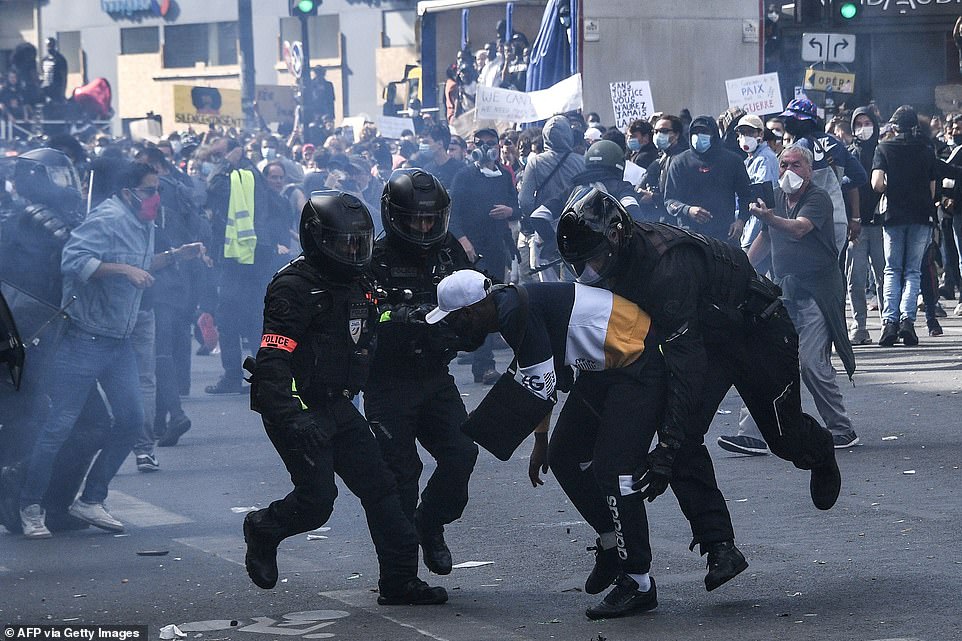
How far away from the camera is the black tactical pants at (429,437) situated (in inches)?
252

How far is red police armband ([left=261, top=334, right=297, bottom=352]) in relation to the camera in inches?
227

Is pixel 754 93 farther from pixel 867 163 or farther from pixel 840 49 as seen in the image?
pixel 840 49

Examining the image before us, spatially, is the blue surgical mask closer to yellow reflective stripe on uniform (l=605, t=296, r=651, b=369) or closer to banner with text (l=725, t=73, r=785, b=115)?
banner with text (l=725, t=73, r=785, b=115)

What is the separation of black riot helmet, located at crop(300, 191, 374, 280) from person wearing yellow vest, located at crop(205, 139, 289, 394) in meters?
7.17

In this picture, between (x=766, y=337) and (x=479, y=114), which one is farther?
(x=479, y=114)

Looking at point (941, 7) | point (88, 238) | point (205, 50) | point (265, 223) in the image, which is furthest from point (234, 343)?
point (205, 50)

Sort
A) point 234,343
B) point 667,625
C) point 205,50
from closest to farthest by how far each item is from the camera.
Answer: point 667,625, point 234,343, point 205,50

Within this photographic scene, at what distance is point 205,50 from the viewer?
5228 centimetres

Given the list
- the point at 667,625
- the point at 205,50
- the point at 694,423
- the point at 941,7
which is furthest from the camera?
the point at 205,50

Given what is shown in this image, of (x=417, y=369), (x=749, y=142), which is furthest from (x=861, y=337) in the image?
(x=417, y=369)

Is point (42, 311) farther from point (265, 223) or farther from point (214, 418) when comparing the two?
point (265, 223)

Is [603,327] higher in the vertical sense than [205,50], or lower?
lower

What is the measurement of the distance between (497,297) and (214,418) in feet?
21.8

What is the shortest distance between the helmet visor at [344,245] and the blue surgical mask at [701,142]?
6.81 meters
